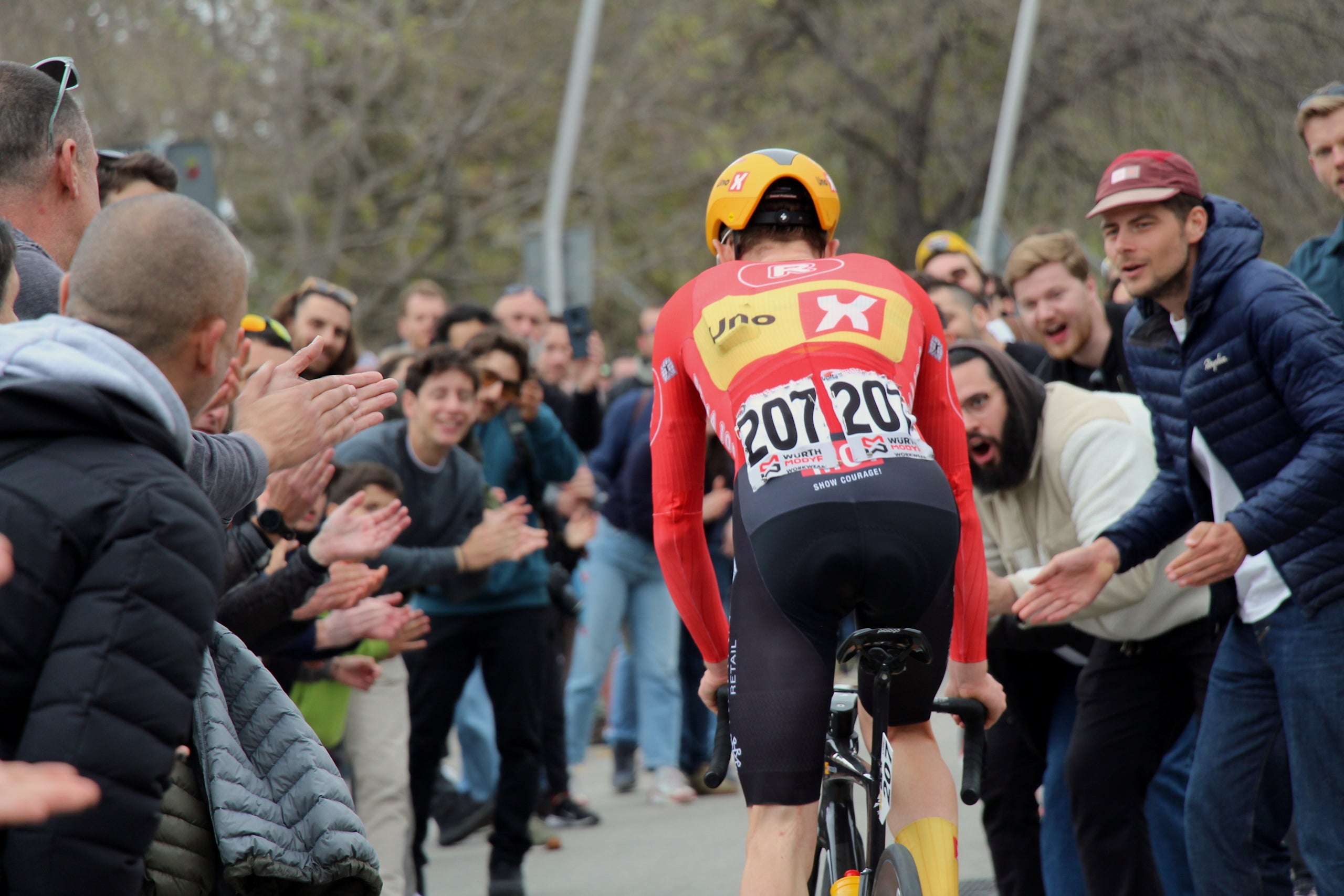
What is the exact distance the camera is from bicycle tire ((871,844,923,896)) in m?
3.45

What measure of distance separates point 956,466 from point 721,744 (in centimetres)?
97

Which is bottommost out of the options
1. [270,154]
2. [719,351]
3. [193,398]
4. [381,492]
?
[193,398]

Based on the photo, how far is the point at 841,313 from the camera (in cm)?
380

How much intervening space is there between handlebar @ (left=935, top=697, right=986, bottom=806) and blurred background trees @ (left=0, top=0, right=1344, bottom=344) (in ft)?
47.6

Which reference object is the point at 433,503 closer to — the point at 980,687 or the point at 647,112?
the point at 980,687

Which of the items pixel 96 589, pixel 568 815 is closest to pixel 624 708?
pixel 568 815

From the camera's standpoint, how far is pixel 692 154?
23.0 meters

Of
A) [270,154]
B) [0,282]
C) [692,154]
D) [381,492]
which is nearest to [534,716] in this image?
[381,492]

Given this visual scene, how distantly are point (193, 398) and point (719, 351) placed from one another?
1538mm

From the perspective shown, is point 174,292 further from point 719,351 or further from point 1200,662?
point 1200,662

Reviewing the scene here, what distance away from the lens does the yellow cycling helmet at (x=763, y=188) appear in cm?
407

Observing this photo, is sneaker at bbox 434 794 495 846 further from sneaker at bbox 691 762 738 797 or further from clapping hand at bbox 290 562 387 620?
clapping hand at bbox 290 562 387 620

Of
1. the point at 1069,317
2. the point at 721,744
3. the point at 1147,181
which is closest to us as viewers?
the point at 721,744

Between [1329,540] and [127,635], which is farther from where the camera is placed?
[1329,540]
